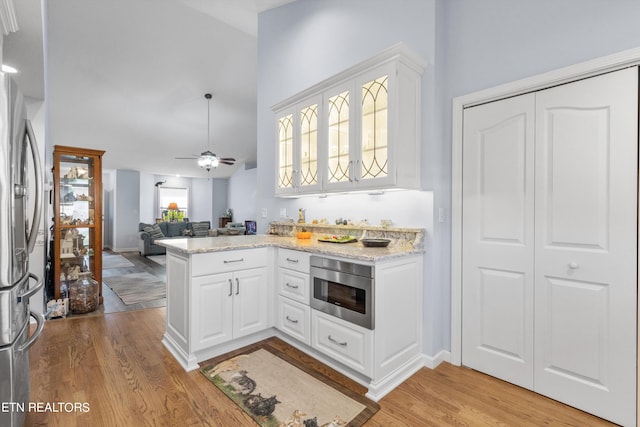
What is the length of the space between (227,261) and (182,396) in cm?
98

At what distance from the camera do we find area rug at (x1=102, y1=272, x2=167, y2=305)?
440cm

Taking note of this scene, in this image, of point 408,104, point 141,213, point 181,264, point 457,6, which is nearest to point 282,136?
point 408,104

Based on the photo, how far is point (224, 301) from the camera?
101 inches

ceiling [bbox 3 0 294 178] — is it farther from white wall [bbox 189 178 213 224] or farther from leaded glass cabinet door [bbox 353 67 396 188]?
white wall [bbox 189 178 213 224]

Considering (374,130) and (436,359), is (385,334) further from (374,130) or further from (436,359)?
(374,130)

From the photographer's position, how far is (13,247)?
1394 mm

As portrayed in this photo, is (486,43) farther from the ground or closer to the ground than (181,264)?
farther from the ground

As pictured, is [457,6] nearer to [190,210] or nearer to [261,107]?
[261,107]

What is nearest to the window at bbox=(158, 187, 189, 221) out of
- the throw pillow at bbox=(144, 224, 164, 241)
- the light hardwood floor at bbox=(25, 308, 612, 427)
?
the throw pillow at bbox=(144, 224, 164, 241)

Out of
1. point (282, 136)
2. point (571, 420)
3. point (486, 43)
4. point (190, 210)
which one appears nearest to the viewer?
point (571, 420)

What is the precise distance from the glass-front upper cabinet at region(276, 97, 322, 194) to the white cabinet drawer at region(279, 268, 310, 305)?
2.72ft

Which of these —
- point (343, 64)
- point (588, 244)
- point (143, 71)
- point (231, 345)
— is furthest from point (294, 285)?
point (143, 71)

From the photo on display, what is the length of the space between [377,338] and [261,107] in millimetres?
3149

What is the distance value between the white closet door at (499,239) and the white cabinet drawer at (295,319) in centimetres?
126
